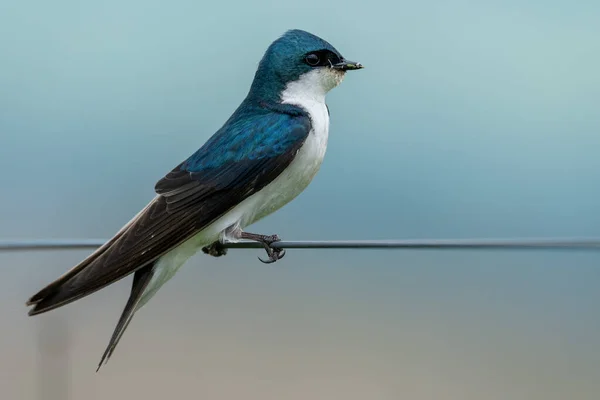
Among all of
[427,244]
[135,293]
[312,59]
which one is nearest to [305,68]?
[312,59]

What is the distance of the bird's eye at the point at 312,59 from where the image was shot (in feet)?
8.32

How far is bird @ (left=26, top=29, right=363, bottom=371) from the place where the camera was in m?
2.13

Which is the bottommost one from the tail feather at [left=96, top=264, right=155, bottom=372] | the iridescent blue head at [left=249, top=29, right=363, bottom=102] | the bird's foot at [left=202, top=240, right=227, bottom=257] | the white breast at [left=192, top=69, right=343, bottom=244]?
the tail feather at [left=96, top=264, right=155, bottom=372]

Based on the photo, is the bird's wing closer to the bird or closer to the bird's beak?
the bird

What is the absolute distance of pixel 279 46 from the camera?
2.57m

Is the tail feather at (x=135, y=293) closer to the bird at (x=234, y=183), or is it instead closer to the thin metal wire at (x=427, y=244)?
the bird at (x=234, y=183)

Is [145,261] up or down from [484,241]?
down

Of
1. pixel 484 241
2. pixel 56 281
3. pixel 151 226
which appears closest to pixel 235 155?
pixel 151 226

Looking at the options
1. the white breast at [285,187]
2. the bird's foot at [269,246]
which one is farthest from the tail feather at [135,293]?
the bird's foot at [269,246]

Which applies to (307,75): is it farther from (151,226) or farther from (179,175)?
(151,226)

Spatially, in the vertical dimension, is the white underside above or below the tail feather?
above

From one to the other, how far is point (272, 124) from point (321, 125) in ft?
0.48

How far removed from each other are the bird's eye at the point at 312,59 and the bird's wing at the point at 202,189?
222 millimetres

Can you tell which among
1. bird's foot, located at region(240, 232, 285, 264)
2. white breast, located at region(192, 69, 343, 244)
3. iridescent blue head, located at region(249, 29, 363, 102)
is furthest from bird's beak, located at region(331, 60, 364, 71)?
bird's foot, located at region(240, 232, 285, 264)
